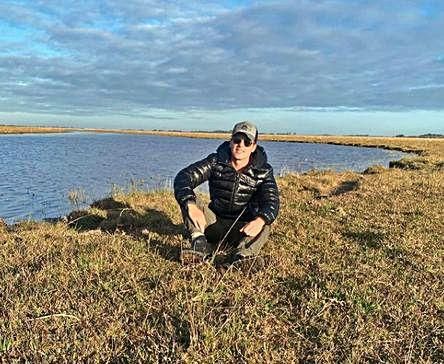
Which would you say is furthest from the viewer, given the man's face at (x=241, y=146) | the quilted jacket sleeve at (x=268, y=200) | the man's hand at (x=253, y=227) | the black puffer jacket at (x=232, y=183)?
the black puffer jacket at (x=232, y=183)

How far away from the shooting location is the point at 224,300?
510cm

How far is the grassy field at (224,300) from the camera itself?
161 inches

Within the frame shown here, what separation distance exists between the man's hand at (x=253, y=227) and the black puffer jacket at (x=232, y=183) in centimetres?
36

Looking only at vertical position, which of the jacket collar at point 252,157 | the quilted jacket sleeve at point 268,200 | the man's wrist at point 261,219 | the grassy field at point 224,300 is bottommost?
the grassy field at point 224,300

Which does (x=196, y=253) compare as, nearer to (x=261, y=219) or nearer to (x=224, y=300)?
(x=261, y=219)

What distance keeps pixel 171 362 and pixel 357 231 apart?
5.79 metres

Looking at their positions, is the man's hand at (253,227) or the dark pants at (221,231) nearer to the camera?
the man's hand at (253,227)

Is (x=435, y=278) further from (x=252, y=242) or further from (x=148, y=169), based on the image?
(x=148, y=169)

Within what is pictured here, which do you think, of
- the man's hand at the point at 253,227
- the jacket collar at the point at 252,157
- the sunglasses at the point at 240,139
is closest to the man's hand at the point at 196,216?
the man's hand at the point at 253,227

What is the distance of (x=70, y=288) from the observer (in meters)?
5.25

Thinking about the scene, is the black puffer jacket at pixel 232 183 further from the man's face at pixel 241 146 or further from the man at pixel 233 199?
the man's face at pixel 241 146

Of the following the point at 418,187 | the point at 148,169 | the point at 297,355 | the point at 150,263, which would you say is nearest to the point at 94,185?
the point at 148,169

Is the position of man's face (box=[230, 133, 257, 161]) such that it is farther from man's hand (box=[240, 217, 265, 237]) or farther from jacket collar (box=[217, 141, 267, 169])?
man's hand (box=[240, 217, 265, 237])

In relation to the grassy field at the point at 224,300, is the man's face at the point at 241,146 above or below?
above
